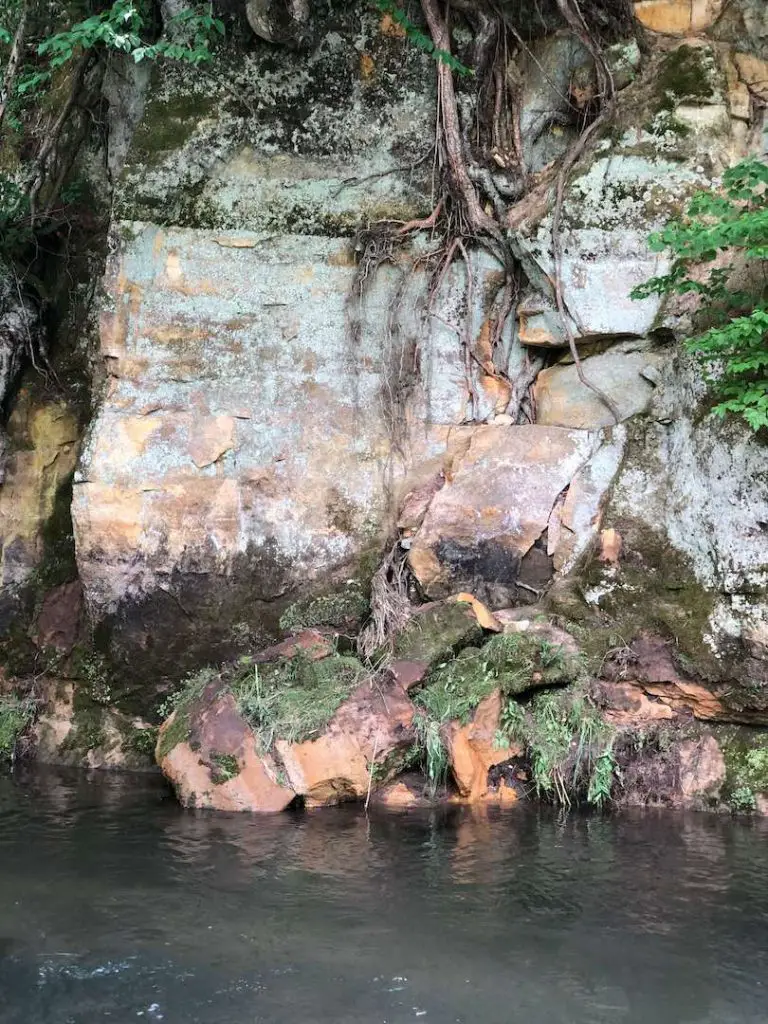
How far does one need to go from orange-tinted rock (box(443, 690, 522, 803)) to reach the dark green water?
37cm

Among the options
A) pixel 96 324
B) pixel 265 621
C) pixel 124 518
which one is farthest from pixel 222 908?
pixel 96 324

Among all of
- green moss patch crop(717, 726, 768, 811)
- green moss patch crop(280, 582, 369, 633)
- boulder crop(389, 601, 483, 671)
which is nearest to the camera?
green moss patch crop(717, 726, 768, 811)

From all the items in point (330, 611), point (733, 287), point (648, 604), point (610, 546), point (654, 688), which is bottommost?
point (654, 688)

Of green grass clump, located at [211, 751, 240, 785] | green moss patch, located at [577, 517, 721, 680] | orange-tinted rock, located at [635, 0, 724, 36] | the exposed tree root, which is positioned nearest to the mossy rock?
the exposed tree root

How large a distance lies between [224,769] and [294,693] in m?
0.69

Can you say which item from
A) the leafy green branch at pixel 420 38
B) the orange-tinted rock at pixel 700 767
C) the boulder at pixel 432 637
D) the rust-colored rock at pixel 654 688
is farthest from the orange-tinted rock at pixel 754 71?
the orange-tinted rock at pixel 700 767

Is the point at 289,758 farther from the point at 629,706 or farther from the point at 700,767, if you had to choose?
the point at 700,767

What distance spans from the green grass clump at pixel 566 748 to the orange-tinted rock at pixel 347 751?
0.75m

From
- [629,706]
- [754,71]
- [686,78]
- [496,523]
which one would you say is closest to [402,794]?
[629,706]

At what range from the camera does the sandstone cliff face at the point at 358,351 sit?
24.8ft

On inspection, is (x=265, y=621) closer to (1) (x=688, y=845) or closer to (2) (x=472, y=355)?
(2) (x=472, y=355)

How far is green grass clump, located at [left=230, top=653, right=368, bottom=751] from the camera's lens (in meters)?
6.25

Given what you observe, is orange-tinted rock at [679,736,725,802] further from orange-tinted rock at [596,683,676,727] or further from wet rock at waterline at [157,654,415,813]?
wet rock at waterline at [157,654,415,813]

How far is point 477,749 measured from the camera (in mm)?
6363
